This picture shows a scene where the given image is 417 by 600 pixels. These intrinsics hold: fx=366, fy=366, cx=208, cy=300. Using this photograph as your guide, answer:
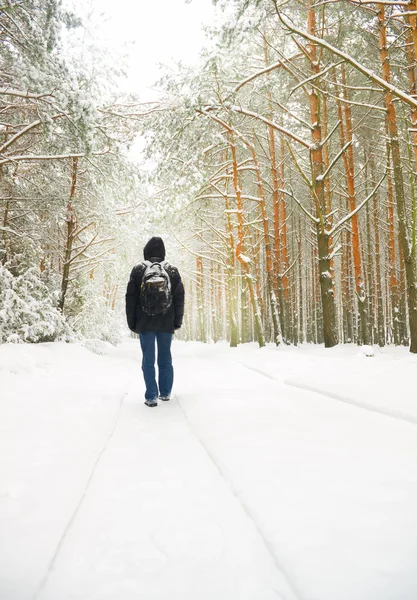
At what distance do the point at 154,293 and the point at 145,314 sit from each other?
A: 0.30 m

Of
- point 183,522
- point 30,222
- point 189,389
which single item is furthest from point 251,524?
point 30,222

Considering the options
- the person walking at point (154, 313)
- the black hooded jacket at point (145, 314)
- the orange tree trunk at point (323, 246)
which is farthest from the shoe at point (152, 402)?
the orange tree trunk at point (323, 246)

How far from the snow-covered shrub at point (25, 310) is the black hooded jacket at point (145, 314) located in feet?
15.7

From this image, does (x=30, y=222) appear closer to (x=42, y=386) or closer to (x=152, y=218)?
(x=152, y=218)

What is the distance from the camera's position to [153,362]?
186 inches

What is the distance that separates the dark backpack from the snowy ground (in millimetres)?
1278

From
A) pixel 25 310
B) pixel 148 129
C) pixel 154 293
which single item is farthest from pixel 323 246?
pixel 25 310

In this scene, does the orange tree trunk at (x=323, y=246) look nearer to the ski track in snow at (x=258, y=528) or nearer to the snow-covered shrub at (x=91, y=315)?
the ski track in snow at (x=258, y=528)

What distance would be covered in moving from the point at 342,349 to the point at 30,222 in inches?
407

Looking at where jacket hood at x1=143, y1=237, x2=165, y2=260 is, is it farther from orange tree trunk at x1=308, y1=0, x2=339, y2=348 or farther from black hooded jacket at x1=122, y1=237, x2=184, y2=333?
orange tree trunk at x1=308, y1=0, x2=339, y2=348

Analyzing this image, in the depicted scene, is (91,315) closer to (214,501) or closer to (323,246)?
(323,246)

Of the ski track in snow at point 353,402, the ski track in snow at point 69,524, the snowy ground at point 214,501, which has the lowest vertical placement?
the ski track in snow at point 69,524

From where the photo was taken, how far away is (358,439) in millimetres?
2752

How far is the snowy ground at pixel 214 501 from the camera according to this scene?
1.29 meters
